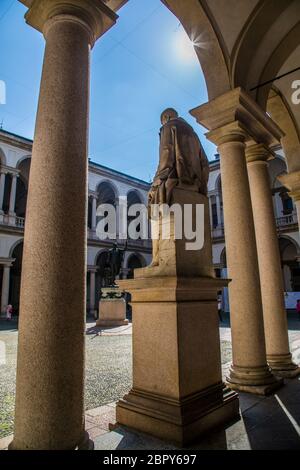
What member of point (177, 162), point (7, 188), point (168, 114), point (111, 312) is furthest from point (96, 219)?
point (177, 162)

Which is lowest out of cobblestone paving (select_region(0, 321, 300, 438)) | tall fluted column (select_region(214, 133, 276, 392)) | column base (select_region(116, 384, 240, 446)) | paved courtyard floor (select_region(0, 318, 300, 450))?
cobblestone paving (select_region(0, 321, 300, 438))

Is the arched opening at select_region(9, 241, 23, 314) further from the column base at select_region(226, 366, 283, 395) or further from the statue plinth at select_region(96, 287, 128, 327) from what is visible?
the column base at select_region(226, 366, 283, 395)

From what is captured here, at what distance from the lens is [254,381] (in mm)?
3455

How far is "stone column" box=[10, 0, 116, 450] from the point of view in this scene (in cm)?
170

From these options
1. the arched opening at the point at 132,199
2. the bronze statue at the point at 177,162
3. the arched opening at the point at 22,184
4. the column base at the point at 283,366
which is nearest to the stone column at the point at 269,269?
the column base at the point at 283,366

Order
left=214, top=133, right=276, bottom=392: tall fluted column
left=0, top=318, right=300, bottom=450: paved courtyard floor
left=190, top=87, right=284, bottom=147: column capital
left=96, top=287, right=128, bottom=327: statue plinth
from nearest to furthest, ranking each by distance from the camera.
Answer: left=0, top=318, right=300, bottom=450: paved courtyard floor
left=214, top=133, right=276, bottom=392: tall fluted column
left=190, top=87, right=284, bottom=147: column capital
left=96, top=287, right=128, bottom=327: statue plinth

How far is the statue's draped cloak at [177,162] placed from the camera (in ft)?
8.96

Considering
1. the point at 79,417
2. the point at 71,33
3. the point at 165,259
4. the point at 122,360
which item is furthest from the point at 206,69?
the point at 122,360

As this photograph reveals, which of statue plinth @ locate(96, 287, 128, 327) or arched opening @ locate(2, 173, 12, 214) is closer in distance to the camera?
statue plinth @ locate(96, 287, 128, 327)

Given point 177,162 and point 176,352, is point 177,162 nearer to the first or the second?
point 177,162

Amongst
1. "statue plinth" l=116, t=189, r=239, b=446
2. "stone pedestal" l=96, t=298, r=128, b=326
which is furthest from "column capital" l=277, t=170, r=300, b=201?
"stone pedestal" l=96, t=298, r=128, b=326

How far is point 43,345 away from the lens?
1.73 metres

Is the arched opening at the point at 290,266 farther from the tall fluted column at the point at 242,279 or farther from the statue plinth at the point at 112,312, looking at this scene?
the tall fluted column at the point at 242,279

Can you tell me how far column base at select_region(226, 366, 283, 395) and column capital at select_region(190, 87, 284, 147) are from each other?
3017 mm
